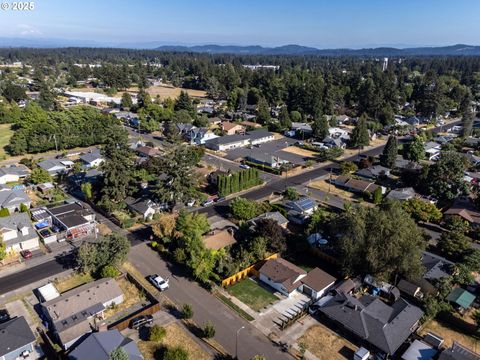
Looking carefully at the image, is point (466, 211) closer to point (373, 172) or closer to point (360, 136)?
point (373, 172)

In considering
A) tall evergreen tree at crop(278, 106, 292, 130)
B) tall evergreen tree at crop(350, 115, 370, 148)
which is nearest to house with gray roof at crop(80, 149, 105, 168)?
tall evergreen tree at crop(278, 106, 292, 130)

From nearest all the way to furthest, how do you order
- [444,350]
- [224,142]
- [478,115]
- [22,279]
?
[444,350] < [22,279] < [224,142] < [478,115]

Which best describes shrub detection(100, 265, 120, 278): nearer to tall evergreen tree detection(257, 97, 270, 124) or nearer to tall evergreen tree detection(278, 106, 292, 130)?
tall evergreen tree detection(278, 106, 292, 130)

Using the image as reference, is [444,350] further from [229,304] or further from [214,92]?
[214,92]

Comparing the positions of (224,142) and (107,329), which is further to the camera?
(224,142)

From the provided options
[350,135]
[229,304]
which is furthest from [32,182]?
[350,135]

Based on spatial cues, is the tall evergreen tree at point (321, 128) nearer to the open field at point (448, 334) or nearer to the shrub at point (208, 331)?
the open field at point (448, 334)
